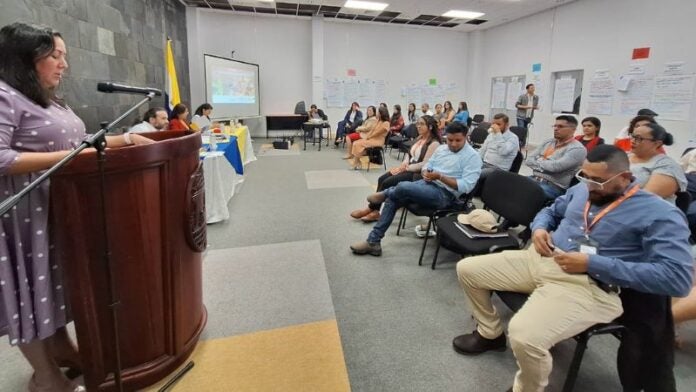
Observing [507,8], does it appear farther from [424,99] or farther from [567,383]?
[567,383]

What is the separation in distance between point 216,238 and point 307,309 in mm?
1504

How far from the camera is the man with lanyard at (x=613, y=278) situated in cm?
137

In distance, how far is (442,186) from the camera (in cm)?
305

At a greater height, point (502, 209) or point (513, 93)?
point (513, 93)

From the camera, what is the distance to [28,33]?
117 centimetres

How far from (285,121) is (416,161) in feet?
21.9

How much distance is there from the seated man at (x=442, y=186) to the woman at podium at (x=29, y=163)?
214 centimetres

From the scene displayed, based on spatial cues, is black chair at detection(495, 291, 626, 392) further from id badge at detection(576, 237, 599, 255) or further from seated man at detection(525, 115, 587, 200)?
seated man at detection(525, 115, 587, 200)

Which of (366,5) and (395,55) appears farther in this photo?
(395,55)

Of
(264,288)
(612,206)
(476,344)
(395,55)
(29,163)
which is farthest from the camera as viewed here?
(395,55)

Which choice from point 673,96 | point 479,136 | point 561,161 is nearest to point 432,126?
point 561,161

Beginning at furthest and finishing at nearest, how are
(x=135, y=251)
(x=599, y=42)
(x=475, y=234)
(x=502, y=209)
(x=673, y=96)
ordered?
(x=599, y=42) → (x=673, y=96) → (x=502, y=209) → (x=475, y=234) → (x=135, y=251)

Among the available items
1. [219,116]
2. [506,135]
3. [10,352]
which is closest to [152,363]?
[10,352]

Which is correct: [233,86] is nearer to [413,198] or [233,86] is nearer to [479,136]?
[479,136]
